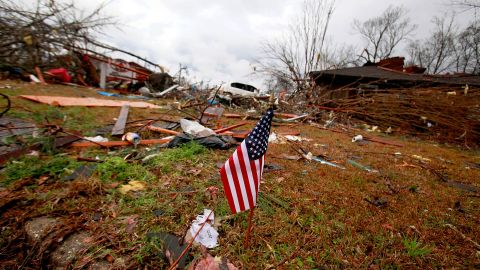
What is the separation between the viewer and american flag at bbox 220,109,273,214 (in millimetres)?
1555

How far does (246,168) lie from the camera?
160 centimetres

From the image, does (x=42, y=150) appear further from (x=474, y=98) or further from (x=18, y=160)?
(x=474, y=98)

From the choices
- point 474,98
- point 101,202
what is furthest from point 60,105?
point 474,98

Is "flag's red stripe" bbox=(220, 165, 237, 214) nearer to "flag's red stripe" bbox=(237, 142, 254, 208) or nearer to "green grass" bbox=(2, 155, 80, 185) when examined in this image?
"flag's red stripe" bbox=(237, 142, 254, 208)

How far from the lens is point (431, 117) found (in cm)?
778

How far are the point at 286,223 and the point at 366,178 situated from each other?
6.13 ft

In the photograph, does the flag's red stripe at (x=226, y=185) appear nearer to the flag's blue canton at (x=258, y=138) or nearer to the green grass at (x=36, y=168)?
the flag's blue canton at (x=258, y=138)

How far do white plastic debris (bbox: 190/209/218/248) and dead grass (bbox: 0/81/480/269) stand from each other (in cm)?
6

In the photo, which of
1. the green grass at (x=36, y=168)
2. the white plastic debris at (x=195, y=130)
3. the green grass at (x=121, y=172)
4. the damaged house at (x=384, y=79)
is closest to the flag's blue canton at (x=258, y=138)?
the green grass at (x=121, y=172)

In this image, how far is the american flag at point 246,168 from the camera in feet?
5.10

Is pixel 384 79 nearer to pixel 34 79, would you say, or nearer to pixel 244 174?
pixel 244 174

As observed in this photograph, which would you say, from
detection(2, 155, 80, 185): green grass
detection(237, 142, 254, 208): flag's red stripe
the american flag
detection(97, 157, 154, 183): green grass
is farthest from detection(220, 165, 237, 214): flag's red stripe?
detection(2, 155, 80, 185): green grass

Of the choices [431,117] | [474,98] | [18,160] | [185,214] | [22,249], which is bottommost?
[22,249]

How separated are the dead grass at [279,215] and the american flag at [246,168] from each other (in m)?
0.43
